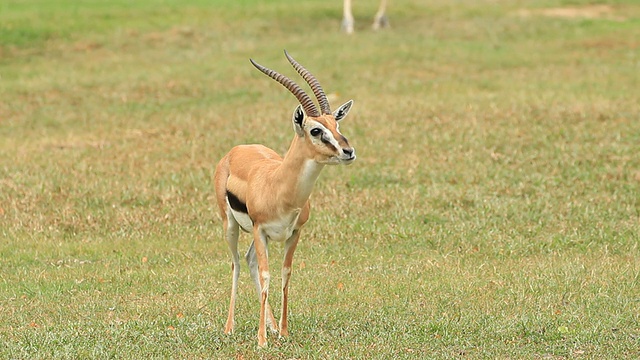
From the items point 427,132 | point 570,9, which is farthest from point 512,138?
point 570,9

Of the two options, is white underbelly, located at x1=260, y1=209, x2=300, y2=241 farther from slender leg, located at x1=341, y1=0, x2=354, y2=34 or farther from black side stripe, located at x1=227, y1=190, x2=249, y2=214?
slender leg, located at x1=341, y1=0, x2=354, y2=34

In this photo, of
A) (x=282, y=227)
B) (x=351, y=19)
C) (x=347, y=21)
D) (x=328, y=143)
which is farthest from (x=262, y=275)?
(x=351, y=19)

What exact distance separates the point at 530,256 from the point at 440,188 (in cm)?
316

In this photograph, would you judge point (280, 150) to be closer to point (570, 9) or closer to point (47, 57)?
point (47, 57)

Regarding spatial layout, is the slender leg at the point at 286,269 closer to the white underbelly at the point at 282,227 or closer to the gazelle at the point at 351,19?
the white underbelly at the point at 282,227

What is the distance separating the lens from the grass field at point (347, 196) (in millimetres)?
8703

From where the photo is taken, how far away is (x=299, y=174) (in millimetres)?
8031

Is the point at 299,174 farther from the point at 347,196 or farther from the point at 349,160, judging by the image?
the point at 347,196

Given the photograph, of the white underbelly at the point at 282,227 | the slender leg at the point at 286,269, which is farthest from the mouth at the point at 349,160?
the slender leg at the point at 286,269

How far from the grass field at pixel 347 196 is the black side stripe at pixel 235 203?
1082 millimetres

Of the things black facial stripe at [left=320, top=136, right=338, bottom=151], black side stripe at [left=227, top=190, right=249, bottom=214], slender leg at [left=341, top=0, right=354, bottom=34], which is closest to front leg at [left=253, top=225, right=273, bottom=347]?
black side stripe at [left=227, top=190, right=249, bottom=214]

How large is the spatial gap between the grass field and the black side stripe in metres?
1.08

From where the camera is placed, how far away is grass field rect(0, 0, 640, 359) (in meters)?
8.70

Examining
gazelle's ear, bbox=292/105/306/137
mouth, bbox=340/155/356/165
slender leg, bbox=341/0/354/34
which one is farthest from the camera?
slender leg, bbox=341/0/354/34
